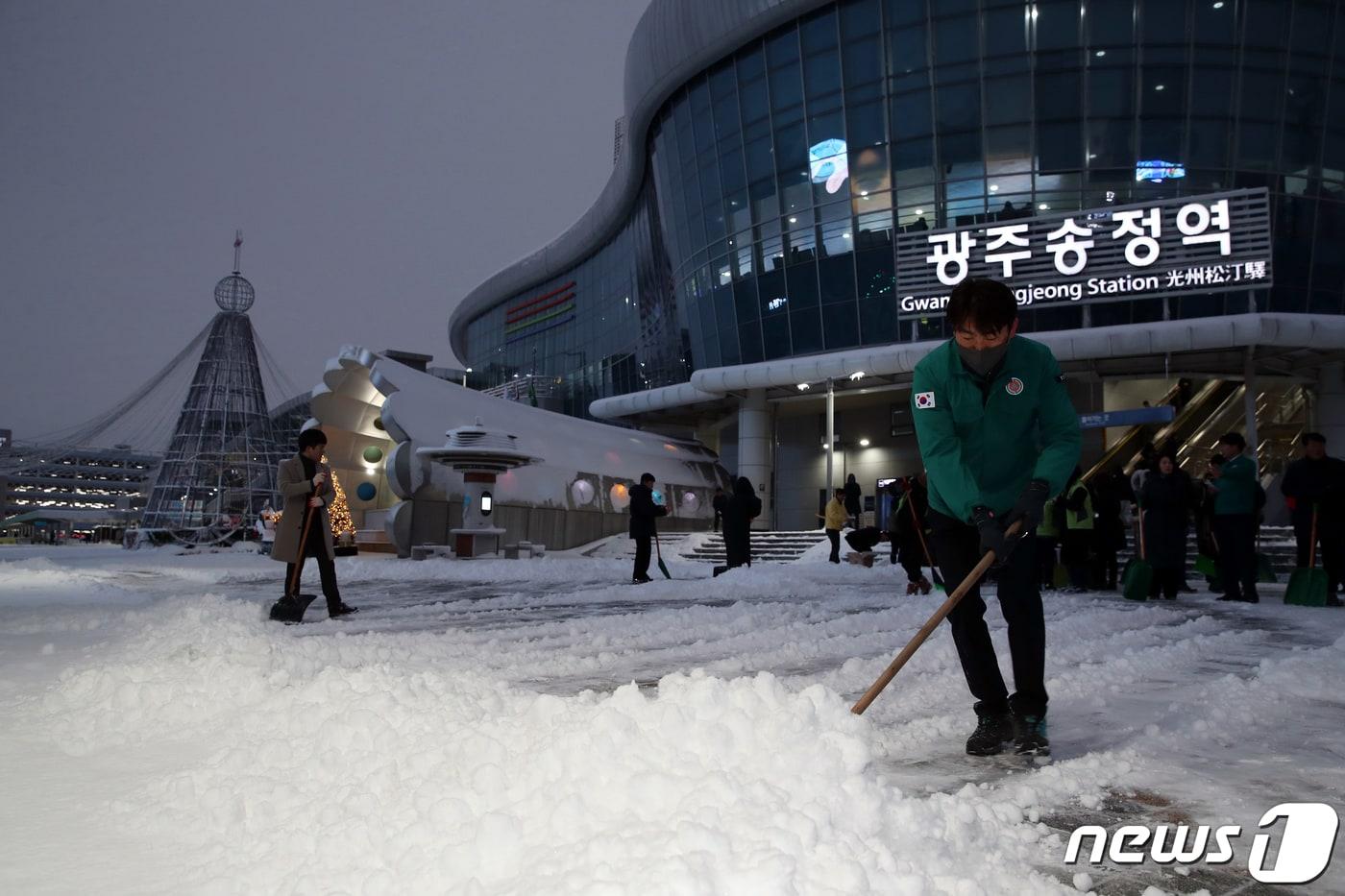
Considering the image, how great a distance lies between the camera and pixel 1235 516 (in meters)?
9.29

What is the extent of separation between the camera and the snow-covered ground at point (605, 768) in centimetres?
184

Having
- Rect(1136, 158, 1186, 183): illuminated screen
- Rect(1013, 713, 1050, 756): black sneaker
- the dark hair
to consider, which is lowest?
Rect(1013, 713, 1050, 756): black sneaker

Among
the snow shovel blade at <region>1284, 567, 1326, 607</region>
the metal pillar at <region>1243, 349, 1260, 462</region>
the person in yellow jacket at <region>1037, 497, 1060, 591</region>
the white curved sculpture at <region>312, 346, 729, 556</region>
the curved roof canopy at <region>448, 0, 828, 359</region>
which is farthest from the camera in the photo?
the curved roof canopy at <region>448, 0, 828, 359</region>

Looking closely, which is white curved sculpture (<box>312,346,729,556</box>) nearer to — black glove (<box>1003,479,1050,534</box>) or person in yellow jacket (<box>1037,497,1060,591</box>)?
person in yellow jacket (<box>1037,497,1060,591</box>)

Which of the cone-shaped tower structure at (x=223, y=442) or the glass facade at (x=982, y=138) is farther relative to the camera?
the cone-shaped tower structure at (x=223, y=442)

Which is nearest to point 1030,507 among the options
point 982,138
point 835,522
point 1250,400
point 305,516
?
point 305,516

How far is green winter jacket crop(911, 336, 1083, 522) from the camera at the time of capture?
3.20m

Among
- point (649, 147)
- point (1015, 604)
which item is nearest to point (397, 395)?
point (649, 147)

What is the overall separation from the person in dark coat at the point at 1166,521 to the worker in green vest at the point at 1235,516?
1.21 ft

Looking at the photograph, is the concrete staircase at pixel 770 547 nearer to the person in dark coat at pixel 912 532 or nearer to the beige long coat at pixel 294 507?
the person in dark coat at pixel 912 532

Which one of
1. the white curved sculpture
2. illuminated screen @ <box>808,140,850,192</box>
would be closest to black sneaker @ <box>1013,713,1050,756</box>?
the white curved sculpture

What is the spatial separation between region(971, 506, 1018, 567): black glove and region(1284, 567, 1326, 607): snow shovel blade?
820 centimetres

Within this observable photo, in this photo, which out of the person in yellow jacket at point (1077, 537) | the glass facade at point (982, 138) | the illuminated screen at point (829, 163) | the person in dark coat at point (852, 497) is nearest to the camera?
the person in yellow jacket at point (1077, 537)

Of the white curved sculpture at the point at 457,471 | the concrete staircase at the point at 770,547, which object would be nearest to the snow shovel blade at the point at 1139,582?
A: the concrete staircase at the point at 770,547
